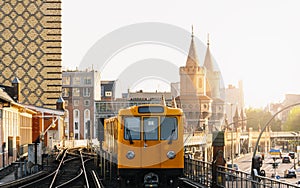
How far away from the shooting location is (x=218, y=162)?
26625 millimetres

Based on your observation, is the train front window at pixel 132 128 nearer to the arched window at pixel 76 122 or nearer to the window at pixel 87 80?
the arched window at pixel 76 122

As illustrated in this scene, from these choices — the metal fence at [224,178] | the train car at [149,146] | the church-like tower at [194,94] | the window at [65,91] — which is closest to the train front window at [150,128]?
the train car at [149,146]

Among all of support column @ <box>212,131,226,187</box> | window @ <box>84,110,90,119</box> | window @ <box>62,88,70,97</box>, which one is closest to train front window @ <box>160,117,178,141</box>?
support column @ <box>212,131,226,187</box>

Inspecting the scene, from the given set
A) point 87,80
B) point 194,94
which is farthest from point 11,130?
point 194,94

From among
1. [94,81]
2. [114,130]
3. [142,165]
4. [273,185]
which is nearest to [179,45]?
[114,130]

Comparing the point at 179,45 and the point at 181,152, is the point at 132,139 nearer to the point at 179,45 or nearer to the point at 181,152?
the point at 181,152

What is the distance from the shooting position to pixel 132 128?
2342 cm

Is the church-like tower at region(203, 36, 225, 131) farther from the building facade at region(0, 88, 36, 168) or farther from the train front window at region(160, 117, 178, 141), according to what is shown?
the train front window at region(160, 117, 178, 141)

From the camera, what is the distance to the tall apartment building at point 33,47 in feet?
268

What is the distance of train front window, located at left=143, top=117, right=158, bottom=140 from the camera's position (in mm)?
23359

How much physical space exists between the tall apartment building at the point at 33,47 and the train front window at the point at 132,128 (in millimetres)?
58679

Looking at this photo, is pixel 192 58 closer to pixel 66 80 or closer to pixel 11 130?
pixel 66 80

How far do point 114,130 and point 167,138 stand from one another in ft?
9.96

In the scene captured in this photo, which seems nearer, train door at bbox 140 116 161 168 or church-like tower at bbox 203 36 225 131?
train door at bbox 140 116 161 168
